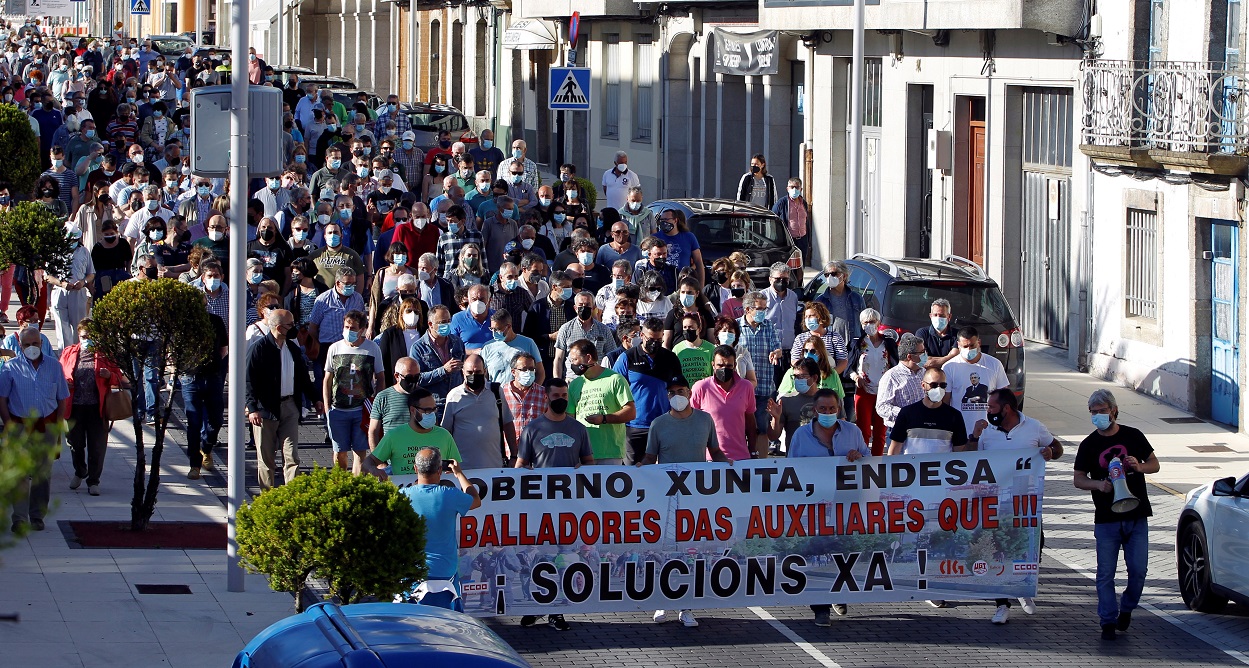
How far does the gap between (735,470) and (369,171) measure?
14602 mm

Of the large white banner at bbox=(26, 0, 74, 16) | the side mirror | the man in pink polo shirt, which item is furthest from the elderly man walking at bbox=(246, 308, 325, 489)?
the large white banner at bbox=(26, 0, 74, 16)

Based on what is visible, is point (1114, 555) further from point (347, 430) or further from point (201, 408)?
Result: point (201, 408)

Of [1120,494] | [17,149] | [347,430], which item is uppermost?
[17,149]

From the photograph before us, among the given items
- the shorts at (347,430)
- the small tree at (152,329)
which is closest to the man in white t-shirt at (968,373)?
the shorts at (347,430)

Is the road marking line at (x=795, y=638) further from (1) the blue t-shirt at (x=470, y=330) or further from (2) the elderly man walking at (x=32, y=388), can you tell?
(2) the elderly man walking at (x=32, y=388)

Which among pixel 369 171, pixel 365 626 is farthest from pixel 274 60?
pixel 365 626

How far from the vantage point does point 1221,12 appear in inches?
807

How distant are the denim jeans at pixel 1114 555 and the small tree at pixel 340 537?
440 cm

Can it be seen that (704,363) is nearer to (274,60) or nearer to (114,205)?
(114,205)

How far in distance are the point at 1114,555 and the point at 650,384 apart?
3.90 meters

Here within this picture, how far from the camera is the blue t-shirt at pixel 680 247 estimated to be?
20.5 m

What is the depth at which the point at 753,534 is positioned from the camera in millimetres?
12352

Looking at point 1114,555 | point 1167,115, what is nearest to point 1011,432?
point 1114,555

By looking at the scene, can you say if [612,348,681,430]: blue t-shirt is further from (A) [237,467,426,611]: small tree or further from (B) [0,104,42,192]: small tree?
(B) [0,104,42,192]: small tree
